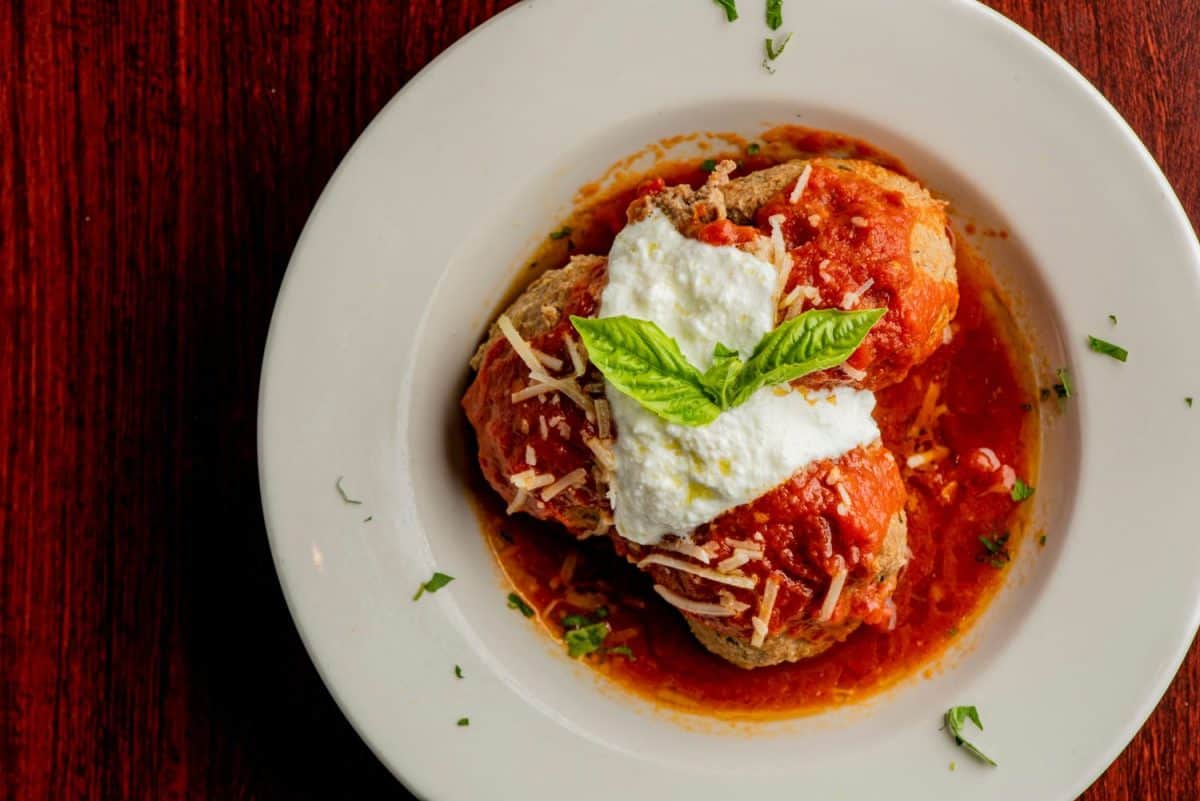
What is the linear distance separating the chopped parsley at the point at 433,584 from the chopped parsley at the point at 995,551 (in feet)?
5.89

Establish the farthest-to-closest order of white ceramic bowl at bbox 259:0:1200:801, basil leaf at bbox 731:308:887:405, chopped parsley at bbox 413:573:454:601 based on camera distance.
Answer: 1. chopped parsley at bbox 413:573:454:601
2. white ceramic bowl at bbox 259:0:1200:801
3. basil leaf at bbox 731:308:887:405

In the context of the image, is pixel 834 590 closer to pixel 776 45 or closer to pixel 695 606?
pixel 695 606

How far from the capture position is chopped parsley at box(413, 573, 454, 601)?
3209 mm

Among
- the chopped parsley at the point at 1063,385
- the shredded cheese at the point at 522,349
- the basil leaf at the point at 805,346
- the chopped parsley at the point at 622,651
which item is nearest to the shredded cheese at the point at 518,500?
the shredded cheese at the point at 522,349

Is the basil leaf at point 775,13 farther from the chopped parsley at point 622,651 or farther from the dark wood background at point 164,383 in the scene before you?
the chopped parsley at point 622,651

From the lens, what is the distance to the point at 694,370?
2.83m

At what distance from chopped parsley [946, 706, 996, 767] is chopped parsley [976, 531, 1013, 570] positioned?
1.66 ft

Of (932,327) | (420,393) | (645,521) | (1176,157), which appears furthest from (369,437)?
(1176,157)

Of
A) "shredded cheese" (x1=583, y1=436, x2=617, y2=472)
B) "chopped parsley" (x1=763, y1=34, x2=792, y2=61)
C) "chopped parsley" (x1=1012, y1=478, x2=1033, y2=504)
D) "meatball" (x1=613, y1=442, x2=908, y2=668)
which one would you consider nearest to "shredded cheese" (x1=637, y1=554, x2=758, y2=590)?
"meatball" (x1=613, y1=442, x2=908, y2=668)

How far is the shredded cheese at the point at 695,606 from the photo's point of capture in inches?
121

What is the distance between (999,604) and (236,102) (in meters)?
3.08

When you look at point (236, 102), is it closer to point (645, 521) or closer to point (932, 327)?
point (645, 521)

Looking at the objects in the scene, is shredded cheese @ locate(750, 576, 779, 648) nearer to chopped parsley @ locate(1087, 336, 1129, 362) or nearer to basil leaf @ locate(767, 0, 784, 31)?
chopped parsley @ locate(1087, 336, 1129, 362)

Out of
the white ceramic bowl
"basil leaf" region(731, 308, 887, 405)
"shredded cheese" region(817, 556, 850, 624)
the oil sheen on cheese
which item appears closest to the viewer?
"basil leaf" region(731, 308, 887, 405)
